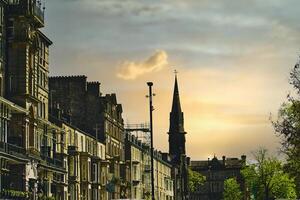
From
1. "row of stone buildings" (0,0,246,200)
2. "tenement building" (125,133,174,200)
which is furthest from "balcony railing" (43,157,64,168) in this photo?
"tenement building" (125,133,174,200)

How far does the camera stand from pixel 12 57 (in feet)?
213

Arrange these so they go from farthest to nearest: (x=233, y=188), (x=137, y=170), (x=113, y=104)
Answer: (x=233, y=188) < (x=137, y=170) < (x=113, y=104)

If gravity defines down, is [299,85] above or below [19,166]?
above

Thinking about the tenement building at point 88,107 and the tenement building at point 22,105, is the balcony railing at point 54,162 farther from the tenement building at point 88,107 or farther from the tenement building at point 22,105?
the tenement building at point 88,107

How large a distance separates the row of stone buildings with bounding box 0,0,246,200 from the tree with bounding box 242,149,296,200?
39.8 meters

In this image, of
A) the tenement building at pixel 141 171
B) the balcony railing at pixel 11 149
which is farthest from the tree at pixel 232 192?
the balcony railing at pixel 11 149

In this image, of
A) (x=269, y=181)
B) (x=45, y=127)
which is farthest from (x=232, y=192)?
(x=45, y=127)

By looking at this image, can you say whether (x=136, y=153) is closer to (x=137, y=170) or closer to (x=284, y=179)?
(x=137, y=170)

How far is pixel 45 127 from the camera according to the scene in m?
72.2

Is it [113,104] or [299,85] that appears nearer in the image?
[299,85]

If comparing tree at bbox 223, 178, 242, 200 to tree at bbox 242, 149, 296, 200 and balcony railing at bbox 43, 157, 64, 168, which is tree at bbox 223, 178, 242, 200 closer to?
tree at bbox 242, 149, 296, 200

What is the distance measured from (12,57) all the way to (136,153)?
64302 mm

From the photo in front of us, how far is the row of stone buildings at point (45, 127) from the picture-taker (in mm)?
62406

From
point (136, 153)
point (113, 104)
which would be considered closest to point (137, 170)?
point (136, 153)
